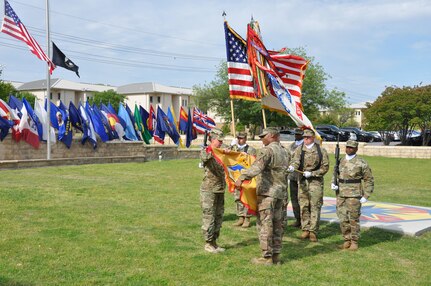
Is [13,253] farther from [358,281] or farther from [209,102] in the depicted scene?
[209,102]

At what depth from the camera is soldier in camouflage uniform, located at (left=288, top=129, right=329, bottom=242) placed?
8.16 m

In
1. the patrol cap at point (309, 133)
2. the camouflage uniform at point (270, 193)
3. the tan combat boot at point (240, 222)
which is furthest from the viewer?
the tan combat boot at point (240, 222)

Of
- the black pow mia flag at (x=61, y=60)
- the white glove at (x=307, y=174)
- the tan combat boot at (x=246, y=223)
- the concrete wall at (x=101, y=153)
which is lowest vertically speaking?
the tan combat boot at (x=246, y=223)

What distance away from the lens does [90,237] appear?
25.6 ft

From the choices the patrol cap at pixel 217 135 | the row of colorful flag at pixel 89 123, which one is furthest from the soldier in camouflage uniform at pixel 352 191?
the row of colorful flag at pixel 89 123

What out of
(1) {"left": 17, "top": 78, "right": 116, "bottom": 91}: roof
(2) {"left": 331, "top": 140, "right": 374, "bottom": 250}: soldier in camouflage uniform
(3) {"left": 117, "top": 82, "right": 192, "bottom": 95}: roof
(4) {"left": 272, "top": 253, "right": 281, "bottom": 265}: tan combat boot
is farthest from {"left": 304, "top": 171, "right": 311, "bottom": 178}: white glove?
(3) {"left": 117, "top": 82, "right": 192, "bottom": 95}: roof

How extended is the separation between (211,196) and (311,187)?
2036mm

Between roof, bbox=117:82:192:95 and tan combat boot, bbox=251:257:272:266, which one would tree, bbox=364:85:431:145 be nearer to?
tan combat boot, bbox=251:257:272:266

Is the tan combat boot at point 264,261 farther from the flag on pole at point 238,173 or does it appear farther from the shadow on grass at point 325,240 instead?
the flag on pole at point 238,173

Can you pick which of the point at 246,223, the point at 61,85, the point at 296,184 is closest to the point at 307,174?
the point at 296,184

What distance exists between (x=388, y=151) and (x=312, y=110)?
1794 cm

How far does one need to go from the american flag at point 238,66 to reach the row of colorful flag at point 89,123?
7.74m

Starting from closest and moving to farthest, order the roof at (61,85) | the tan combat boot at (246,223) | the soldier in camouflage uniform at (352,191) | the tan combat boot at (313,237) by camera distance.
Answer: the soldier in camouflage uniform at (352,191) < the tan combat boot at (313,237) < the tan combat boot at (246,223) < the roof at (61,85)

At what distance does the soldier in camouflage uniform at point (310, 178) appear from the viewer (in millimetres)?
8156
